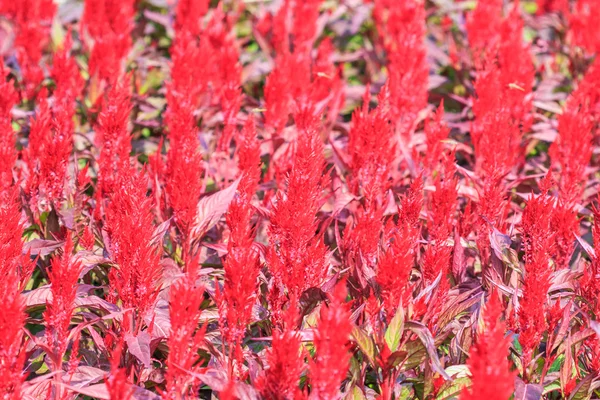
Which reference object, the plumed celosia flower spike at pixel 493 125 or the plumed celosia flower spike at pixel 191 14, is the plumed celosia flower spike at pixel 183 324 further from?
the plumed celosia flower spike at pixel 191 14

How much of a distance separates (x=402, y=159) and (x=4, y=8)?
277 centimetres

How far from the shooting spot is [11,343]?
236 cm

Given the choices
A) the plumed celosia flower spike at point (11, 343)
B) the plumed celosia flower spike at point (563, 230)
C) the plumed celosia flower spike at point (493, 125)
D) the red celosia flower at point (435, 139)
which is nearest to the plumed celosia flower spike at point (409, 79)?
the plumed celosia flower spike at point (493, 125)

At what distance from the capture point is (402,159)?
4.16 meters

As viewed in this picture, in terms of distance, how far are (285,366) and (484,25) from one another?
330cm

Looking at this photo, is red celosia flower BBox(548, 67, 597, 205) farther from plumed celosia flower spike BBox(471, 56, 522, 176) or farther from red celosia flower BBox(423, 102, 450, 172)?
red celosia flower BBox(423, 102, 450, 172)

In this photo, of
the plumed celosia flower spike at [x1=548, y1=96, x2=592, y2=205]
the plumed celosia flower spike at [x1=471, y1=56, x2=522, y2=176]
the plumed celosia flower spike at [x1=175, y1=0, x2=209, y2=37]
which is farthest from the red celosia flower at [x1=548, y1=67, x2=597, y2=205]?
the plumed celosia flower spike at [x1=175, y1=0, x2=209, y2=37]

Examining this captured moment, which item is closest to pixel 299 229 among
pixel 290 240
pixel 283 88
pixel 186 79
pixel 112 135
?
pixel 290 240

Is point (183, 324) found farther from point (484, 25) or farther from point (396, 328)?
point (484, 25)

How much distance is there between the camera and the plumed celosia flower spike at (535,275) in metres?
2.57

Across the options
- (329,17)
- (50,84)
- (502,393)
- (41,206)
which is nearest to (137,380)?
(41,206)

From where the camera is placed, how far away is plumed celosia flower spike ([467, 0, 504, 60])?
16.8 feet

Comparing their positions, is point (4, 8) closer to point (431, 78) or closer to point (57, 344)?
point (431, 78)

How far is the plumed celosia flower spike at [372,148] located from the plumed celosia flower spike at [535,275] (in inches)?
26.5
